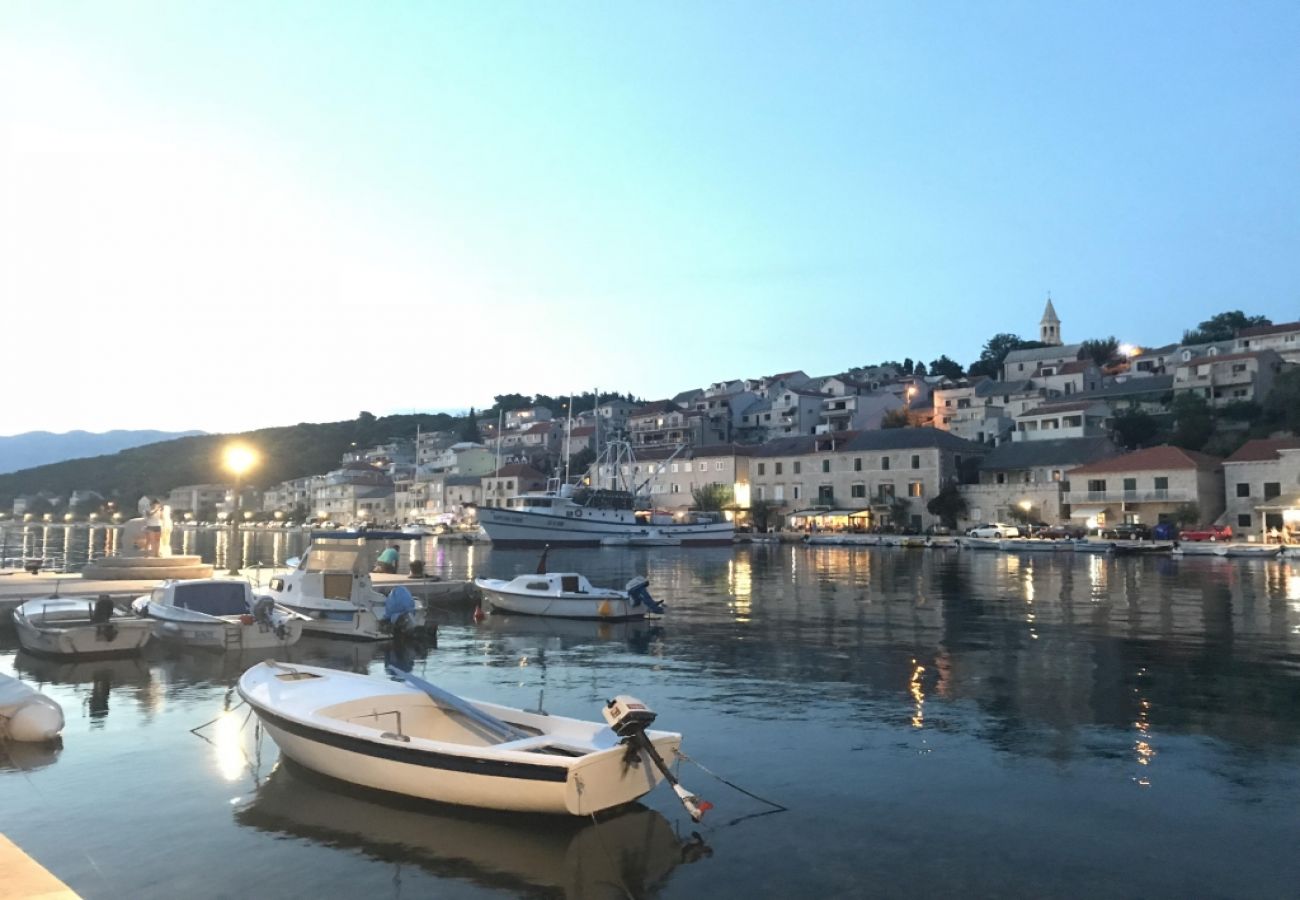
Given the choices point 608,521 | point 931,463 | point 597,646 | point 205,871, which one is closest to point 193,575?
point 597,646

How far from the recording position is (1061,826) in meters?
9.19

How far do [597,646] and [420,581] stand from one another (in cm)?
1051

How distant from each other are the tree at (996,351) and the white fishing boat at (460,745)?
132 metres

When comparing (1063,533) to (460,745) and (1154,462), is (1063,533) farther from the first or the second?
(460,745)

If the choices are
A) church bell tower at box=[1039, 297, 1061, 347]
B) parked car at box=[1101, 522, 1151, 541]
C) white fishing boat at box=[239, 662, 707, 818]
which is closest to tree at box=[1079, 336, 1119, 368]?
church bell tower at box=[1039, 297, 1061, 347]

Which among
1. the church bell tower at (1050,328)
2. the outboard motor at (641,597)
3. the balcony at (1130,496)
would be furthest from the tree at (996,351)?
the outboard motor at (641,597)

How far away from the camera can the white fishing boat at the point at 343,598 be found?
21656 mm

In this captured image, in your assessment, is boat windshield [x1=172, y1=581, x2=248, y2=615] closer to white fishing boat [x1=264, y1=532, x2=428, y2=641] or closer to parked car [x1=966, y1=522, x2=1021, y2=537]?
white fishing boat [x1=264, y1=532, x2=428, y2=641]

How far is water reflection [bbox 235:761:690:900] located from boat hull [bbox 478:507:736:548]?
6926 cm

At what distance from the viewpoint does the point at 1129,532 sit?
65375 mm

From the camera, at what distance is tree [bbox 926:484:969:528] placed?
79.2 metres

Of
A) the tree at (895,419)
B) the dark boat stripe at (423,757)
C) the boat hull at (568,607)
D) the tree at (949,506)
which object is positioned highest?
the tree at (895,419)

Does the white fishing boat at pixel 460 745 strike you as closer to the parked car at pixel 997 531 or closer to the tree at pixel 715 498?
the parked car at pixel 997 531

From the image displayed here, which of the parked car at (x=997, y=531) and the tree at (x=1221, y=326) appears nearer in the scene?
the parked car at (x=997, y=531)
